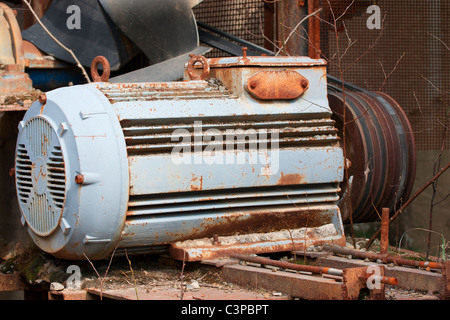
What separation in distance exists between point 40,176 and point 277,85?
4.55 ft

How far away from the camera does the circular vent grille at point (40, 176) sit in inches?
147

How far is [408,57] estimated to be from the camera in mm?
6473

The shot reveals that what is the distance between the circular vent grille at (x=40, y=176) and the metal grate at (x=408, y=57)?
10.00 feet

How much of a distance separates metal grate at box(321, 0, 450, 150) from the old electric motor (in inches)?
82.9

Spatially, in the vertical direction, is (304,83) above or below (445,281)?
above

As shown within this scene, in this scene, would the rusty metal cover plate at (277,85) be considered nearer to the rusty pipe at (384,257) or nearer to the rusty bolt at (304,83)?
the rusty bolt at (304,83)

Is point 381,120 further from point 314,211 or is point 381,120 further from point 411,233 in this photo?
point 411,233

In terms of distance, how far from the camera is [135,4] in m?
5.62

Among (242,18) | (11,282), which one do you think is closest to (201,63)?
(11,282)

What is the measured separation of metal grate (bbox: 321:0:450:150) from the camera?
6.27 metres
